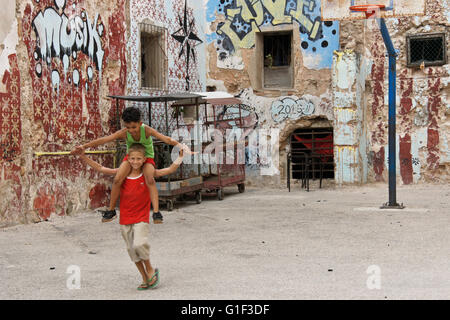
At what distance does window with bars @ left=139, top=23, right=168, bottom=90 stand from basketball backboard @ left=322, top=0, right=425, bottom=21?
4.54 m

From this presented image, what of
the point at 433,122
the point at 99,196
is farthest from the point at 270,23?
the point at 99,196

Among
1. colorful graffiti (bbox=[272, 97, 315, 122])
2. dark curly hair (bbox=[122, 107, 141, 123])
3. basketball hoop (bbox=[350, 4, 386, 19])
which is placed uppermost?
basketball hoop (bbox=[350, 4, 386, 19])

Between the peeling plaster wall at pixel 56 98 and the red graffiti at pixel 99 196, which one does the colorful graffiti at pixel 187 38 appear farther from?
the red graffiti at pixel 99 196

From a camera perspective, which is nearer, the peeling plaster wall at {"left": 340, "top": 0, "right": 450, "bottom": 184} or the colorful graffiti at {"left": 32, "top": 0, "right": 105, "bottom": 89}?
the colorful graffiti at {"left": 32, "top": 0, "right": 105, "bottom": 89}

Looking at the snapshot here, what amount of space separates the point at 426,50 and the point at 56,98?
871cm

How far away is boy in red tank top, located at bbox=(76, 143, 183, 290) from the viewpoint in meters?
5.56

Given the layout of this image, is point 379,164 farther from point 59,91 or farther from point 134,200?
point 134,200

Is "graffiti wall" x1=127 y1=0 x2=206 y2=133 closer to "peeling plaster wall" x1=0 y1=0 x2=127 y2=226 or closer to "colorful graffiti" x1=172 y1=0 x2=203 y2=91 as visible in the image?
"colorful graffiti" x1=172 y1=0 x2=203 y2=91

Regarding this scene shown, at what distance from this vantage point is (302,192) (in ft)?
47.5

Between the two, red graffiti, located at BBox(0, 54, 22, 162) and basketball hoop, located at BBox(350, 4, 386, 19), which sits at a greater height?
basketball hoop, located at BBox(350, 4, 386, 19)

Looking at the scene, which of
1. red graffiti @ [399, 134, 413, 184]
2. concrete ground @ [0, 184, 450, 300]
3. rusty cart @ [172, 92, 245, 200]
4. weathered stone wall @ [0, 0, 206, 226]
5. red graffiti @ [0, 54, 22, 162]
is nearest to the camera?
concrete ground @ [0, 184, 450, 300]

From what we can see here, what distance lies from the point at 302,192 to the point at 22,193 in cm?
674

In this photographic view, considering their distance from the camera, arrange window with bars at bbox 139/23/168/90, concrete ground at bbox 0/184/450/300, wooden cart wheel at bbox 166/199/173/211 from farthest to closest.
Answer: window with bars at bbox 139/23/168/90 → wooden cart wheel at bbox 166/199/173/211 → concrete ground at bbox 0/184/450/300

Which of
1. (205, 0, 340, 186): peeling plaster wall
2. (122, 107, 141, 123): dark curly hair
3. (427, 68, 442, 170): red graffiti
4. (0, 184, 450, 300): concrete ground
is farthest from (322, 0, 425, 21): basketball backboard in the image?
(122, 107, 141, 123): dark curly hair
